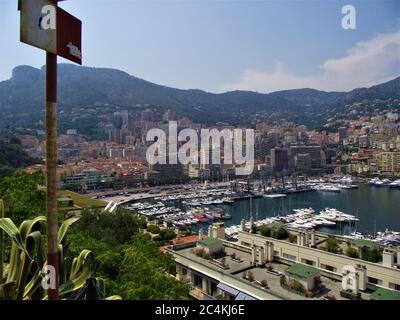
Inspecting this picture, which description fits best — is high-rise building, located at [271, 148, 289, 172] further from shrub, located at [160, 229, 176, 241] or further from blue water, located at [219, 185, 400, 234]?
shrub, located at [160, 229, 176, 241]

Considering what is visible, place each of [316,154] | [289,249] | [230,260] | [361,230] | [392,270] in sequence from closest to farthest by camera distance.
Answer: [392,270]
[230,260]
[289,249]
[361,230]
[316,154]

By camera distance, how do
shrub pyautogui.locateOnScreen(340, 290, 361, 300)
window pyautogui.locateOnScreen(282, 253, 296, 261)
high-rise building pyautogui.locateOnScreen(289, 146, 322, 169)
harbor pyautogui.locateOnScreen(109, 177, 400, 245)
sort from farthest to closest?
1. high-rise building pyautogui.locateOnScreen(289, 146, 322, 169)
2. harbor pyautogui.locateOnScreen(109, 177, 400, 245)
3. window pyautogui.locateOnScreen(282, 253, 296, 261)
4. shrub pyautogui.locateOnScreen(340, 290, 361, 300)

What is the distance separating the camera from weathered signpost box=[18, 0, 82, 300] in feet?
3.67

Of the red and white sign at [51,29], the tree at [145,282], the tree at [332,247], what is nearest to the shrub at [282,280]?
the tree at [332,247]

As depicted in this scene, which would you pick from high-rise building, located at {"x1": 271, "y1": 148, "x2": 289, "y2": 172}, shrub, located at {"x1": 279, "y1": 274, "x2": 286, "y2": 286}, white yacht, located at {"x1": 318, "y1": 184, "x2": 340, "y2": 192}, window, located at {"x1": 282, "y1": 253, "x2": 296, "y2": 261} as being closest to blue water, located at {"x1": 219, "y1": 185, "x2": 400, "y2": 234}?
white yacht, located at {"x1": 318, "y1": 184, "x2": 340, "y2": 192}

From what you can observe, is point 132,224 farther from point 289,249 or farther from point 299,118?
point 299,118

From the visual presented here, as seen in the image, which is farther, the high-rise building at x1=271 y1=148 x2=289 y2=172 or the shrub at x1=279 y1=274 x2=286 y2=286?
the high-rise building at x1=271 y1=148 x2=289 y2=172

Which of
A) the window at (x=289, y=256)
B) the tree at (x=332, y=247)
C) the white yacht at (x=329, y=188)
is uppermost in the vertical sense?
the tree at (x=332, y=247)

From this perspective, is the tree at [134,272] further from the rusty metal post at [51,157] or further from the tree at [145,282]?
the rusty metal post at [51,157]

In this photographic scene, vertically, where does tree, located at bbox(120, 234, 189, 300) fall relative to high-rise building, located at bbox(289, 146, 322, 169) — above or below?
below

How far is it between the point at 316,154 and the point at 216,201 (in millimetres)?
18711

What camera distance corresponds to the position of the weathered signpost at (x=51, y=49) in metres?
1.12

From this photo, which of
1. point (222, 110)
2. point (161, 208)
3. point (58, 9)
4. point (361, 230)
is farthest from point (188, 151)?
point (58, 9)
